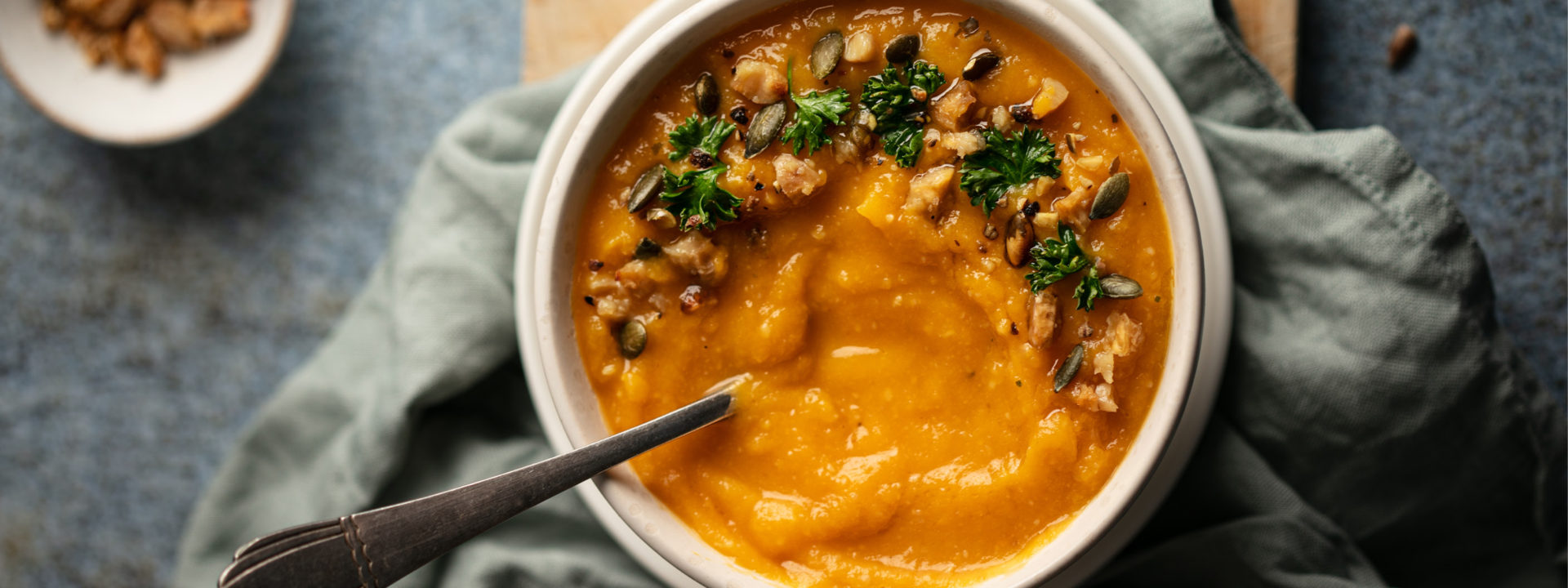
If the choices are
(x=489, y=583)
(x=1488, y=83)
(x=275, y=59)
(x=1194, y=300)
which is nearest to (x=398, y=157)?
(x=275, y=59)

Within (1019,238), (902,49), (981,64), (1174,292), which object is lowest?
(1174,292)

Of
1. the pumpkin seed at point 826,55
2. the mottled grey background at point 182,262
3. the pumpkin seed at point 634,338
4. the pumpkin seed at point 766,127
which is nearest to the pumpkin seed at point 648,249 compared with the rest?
the pumpkin seed at point 634,338

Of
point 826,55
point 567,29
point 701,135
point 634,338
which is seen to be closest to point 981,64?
point 826,55

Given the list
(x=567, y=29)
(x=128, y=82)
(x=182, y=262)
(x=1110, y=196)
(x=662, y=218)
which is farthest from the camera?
(x=182, y=262)

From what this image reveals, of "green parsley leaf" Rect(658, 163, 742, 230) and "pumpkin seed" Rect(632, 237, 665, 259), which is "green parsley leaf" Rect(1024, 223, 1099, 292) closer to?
"green parsley leaf" Rect(658, 163, 742, 230)

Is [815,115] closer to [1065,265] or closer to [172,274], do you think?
[1065,265]


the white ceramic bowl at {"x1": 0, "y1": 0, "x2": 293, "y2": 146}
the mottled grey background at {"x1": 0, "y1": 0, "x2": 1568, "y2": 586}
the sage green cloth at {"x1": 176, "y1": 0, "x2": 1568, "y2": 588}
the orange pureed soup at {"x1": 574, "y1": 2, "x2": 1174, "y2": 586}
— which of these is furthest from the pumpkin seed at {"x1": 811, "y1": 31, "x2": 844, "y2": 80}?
the white ceramic bowl at {"x1": 0, "y1": 0, "x2": 293, "y2": 146}
